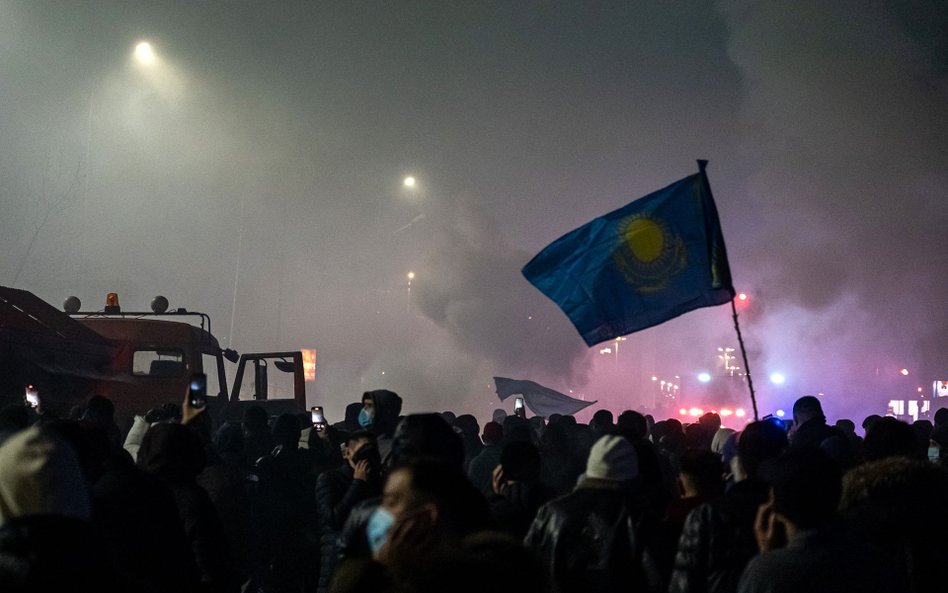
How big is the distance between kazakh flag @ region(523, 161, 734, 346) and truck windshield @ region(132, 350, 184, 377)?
6.84 m

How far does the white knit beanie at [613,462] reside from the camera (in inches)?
178

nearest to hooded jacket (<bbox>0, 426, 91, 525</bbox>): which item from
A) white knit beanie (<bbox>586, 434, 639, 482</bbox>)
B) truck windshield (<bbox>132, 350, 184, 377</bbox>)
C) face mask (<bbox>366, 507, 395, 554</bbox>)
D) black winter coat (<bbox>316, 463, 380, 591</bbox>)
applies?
face mask (<bbox>366, 507, 395, 554</bbox>)

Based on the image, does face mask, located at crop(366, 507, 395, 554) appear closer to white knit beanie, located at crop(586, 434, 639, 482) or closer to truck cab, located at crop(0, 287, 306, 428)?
white knit beanie, located at crop(586, 434, 639, 482)

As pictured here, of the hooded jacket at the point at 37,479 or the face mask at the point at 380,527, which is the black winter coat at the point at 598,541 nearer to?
the face mask at the point at 380,527

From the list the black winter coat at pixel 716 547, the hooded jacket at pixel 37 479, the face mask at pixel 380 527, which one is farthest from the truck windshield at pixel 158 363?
the face mask at pixel 380 527

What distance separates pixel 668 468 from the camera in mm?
7512

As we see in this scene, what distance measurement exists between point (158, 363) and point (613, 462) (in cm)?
1094

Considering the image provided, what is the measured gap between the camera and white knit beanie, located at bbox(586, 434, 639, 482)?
4516 mm

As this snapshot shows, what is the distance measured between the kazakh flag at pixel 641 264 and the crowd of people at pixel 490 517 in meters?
1.94

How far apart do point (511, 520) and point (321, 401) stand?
131 feet

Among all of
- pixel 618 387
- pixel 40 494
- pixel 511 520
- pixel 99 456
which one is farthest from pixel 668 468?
pixel 618 387

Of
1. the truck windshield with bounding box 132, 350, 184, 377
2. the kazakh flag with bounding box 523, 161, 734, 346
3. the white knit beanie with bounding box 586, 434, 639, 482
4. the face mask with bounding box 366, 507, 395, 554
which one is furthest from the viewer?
the truck windshield with bounding box 132, 350, 184, 377

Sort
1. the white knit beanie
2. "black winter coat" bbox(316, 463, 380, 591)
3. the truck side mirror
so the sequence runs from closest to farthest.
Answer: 1. the white knit beanie
2. "black winter coat" bbox(316, 463, 380, 591)
3. the truck side mirror

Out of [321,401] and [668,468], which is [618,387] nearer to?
[321,401]
